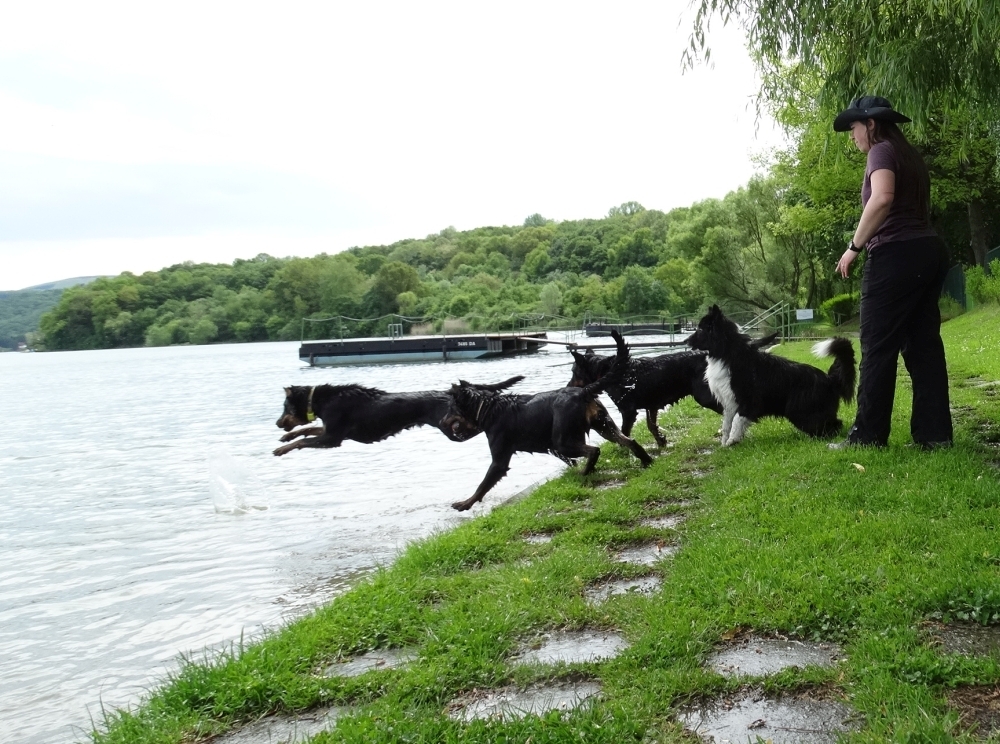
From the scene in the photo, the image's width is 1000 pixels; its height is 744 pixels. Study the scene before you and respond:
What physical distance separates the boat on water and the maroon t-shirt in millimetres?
39628

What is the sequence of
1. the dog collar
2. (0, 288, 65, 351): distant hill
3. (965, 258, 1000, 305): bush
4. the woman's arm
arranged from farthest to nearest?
(0, 288, 65, 351): distant hill
(965, 258, 1000, 305): bush
the dog collar
the woman's arm

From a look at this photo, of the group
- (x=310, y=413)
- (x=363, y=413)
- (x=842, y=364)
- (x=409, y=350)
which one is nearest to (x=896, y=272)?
(x=842, y=364)

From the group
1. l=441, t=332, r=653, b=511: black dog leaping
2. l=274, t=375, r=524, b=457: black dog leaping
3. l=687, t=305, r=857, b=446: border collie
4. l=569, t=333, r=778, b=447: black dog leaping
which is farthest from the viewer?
l=274, t=375, r=524, b=457: black dog leaping

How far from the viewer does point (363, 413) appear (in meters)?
9.12

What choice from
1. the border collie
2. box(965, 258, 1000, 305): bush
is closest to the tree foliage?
the border collie

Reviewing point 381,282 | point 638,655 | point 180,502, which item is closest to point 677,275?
point 381,282

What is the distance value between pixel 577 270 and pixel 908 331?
112 m

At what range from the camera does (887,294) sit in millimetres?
5465

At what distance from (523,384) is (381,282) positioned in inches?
2718

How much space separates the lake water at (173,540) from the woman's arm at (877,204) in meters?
4.36

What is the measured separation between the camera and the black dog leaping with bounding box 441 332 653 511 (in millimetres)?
7355

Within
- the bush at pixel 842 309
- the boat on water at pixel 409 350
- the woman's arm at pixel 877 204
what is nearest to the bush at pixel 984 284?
the bush at pixel 842 309

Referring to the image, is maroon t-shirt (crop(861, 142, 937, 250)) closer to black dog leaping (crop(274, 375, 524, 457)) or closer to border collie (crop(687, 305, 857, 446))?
border collie (crop(687, 305, 857, 446))

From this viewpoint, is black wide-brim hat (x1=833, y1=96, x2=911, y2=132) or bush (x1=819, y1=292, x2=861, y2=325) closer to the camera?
black wide-brim hat (x1=833, y1=96, x2=911, y2=132)
